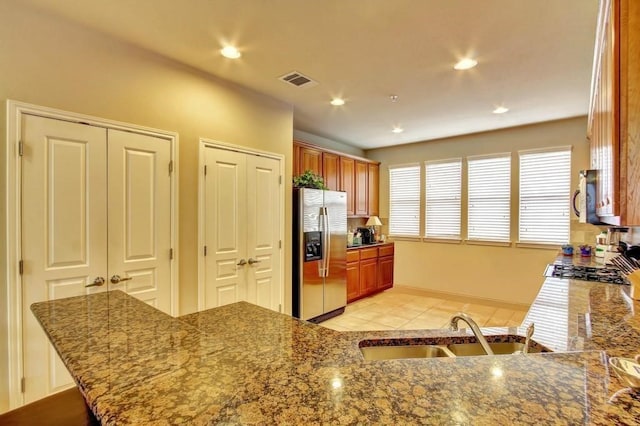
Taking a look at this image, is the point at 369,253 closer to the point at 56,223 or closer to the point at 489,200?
the point at 489,200

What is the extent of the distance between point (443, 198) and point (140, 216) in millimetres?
4722

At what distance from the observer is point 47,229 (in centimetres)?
208

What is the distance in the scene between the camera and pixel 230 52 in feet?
8.34

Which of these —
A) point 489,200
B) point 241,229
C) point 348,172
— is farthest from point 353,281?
point 489,200

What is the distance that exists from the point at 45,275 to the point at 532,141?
580 centimetres

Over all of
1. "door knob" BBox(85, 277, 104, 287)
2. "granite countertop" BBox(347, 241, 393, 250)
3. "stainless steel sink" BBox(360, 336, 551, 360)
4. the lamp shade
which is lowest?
"granite countertop" BBox(347, 241, 393, 250)

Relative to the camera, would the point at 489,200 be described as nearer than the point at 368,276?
Yes

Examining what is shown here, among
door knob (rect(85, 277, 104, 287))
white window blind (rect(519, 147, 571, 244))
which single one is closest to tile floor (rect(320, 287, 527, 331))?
white window blind (rect(519, 147, 571, 244))

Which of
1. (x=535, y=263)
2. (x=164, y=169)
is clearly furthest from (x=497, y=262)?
(x=164, y=169)

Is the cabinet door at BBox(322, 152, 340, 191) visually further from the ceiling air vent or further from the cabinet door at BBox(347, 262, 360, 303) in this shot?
the ceiling air vent

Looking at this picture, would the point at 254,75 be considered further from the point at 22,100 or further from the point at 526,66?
the point at 526,66

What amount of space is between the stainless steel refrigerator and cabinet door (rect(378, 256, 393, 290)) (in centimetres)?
127

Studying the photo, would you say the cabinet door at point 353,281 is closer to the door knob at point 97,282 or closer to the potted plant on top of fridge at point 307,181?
the potted plant on top of fridge at point 307,181

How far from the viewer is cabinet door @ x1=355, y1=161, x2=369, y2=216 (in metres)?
5.72
